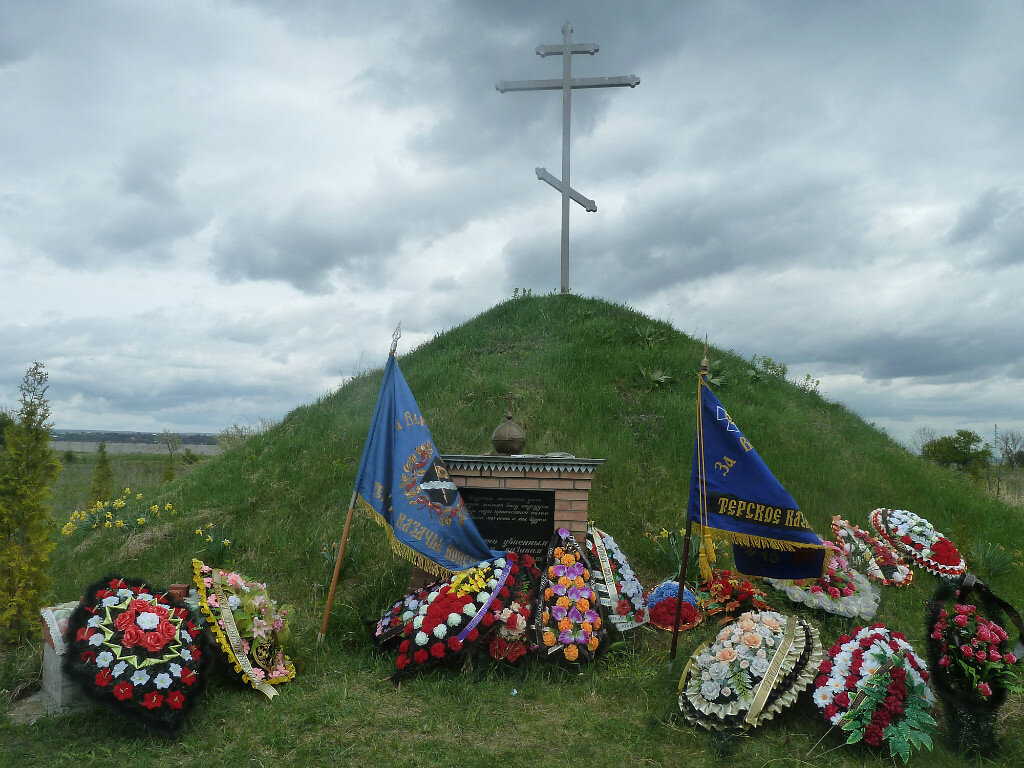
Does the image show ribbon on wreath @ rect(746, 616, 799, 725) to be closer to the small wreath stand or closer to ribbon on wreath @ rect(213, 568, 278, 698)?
the small wreath stand

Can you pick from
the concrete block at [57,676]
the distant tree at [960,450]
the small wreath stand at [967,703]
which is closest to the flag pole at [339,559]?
the concrete block at [57,676]

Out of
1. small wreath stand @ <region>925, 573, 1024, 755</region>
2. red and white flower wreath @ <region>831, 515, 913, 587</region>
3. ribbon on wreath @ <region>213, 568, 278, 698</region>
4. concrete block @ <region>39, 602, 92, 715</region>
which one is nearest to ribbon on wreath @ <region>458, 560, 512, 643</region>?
ribbon on wreath @ <region>213, 568, 278, 698</region>

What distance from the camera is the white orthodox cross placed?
1338cm

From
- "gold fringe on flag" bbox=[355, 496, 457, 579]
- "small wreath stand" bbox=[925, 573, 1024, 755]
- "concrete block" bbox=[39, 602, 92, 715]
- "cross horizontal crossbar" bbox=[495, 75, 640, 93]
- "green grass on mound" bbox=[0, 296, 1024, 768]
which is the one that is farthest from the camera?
"cross horizontal crossbar" bbox=[495, 75, 640, 93]

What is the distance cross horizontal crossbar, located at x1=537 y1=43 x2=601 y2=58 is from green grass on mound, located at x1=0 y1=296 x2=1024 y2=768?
517 cm

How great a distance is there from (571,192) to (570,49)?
2.94 meters

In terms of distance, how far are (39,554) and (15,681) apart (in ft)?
4.12

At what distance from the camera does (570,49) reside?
13.4m

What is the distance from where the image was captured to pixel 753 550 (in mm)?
5555

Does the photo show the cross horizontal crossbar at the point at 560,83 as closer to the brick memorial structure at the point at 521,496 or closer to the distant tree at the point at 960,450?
the brick memorial structure at the point at 521,496

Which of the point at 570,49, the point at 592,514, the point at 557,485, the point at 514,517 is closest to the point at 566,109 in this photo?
the point at 570,49

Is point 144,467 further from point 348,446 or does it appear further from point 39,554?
point 39,554

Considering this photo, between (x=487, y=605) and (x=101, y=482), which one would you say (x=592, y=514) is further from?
(x=101, y=482)

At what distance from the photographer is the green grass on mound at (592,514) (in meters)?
4.33
